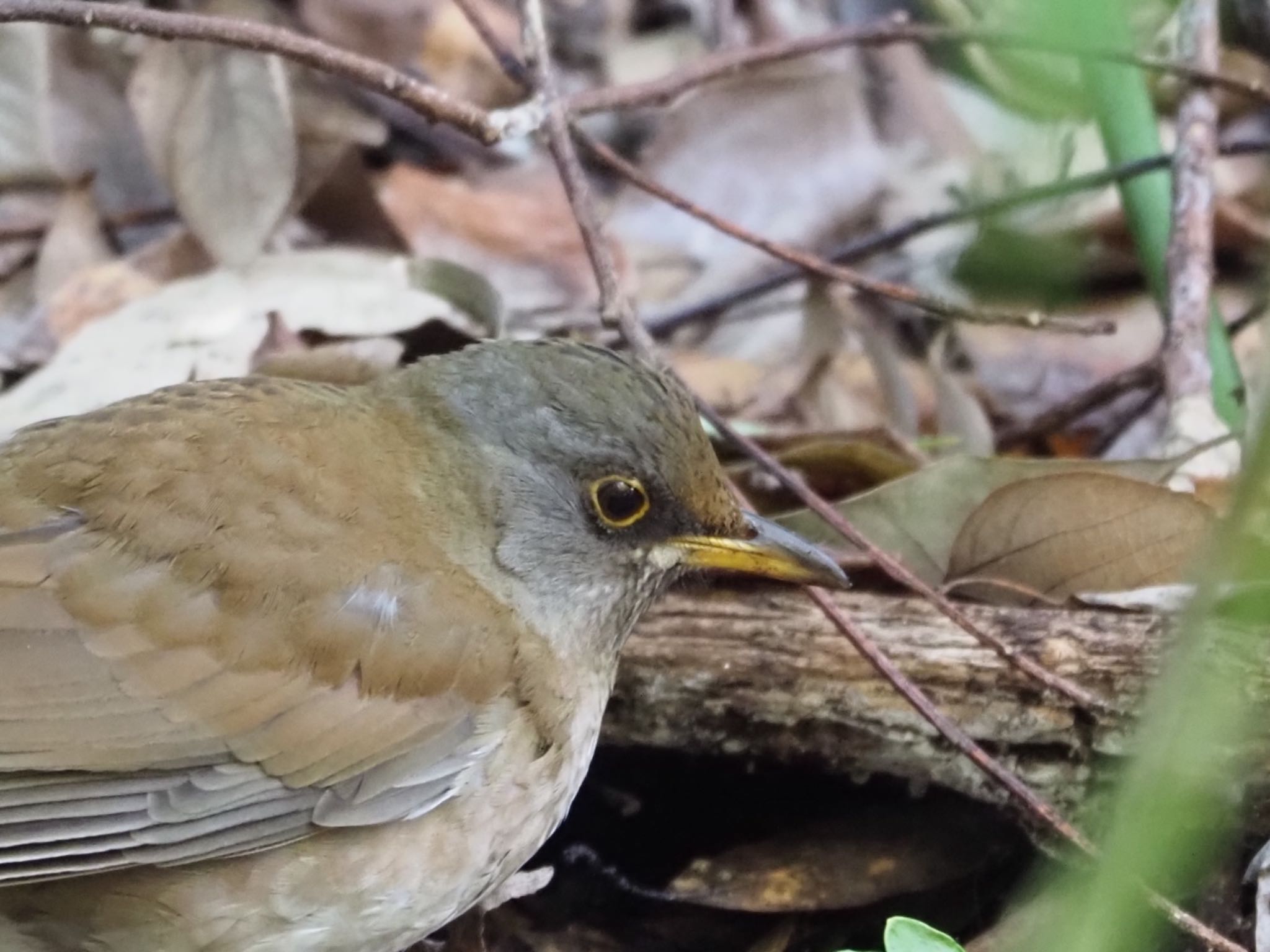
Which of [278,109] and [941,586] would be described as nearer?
[941,586]

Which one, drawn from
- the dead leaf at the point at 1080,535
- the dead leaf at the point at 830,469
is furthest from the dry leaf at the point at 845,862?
the dead leaf at the point at 830,469

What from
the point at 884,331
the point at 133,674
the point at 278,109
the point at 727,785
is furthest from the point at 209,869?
the point at 884,331

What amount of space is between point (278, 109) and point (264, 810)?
2.31 m

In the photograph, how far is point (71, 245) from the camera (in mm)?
4098

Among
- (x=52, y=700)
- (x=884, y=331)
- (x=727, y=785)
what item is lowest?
(x=727, y=785)

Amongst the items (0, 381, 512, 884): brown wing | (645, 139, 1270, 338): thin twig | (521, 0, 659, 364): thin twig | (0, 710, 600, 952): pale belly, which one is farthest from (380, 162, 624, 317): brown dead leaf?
(0, 710, 600, 952): pale belly

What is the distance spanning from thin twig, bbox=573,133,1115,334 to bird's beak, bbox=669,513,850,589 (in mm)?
733

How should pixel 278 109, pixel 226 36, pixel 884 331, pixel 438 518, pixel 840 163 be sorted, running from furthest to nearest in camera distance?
1. pixel 840 163
2. pixel 884 331
3. pixel 278 109
4. pixel 226 36
5. pixel 438 518

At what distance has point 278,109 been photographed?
12.6 feet

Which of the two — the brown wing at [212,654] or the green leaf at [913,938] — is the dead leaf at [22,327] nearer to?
the brown wing at [212,654]

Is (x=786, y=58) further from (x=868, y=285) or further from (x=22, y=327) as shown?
(x=22, y=327)

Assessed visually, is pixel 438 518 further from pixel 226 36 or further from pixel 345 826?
pixel 226 36

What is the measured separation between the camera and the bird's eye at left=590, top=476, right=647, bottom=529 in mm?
2439

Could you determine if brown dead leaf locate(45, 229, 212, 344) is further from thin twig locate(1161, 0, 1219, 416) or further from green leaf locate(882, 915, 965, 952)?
green leaf locate(882, 915, 965, 952)
